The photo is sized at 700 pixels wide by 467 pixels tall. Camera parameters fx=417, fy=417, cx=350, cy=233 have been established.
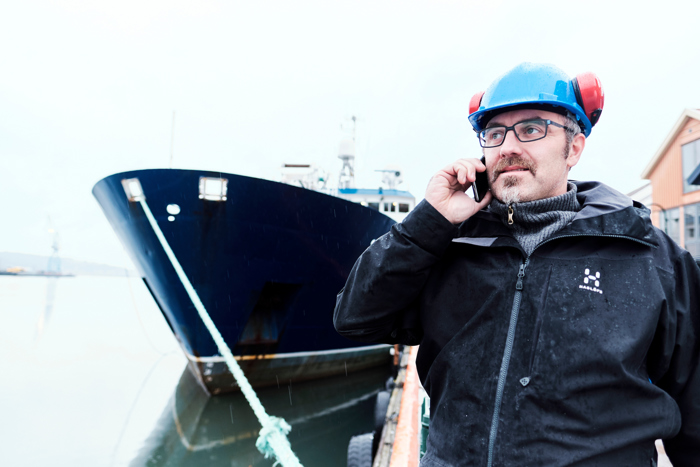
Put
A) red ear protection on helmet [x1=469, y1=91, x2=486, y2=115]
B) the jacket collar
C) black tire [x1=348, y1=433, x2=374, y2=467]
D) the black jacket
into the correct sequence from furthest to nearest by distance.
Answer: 1. black tire [x1=348, y1=433, x2=374, y2=467]
2. red ear protection on helmet [x1=469, y1=91, x2=486, y2=115]
3. the jacket collar
4. the black jacket

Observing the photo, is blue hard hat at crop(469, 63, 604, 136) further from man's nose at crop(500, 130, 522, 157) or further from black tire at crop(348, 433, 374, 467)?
black tire at crop(348, 433, 374, 467)

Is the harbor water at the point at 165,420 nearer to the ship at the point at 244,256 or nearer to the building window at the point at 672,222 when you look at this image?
the ship at the point at 244,256

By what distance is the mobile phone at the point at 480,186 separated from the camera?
1389mm

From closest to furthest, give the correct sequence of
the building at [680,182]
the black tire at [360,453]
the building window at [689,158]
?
the black tire at [360,453] → the building at [680,182] → the building window at [689,158]

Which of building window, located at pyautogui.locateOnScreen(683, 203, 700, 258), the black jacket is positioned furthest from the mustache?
building window, located at pyautogui.locateOnScreen(683, 203, 700, 258)

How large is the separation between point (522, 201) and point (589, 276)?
30 cm

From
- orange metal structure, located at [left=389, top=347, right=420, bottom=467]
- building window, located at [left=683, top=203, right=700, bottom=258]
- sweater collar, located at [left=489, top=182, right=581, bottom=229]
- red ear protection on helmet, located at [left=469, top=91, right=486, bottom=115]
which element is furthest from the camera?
building window, located at [left=683, top=203, right=700, bottom=258]

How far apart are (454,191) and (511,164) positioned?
20cm

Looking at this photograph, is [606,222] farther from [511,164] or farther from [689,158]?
[689,158]

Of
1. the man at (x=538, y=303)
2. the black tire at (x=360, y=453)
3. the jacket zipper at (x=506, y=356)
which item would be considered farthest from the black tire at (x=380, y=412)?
the jacket zipper at (x=506, y=356)

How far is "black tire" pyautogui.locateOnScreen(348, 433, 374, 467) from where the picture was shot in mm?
3990

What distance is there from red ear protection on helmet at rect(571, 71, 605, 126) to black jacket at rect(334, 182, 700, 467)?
0.89 ft

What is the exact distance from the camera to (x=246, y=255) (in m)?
6.67

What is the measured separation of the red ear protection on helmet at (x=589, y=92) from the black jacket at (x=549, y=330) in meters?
0.27
